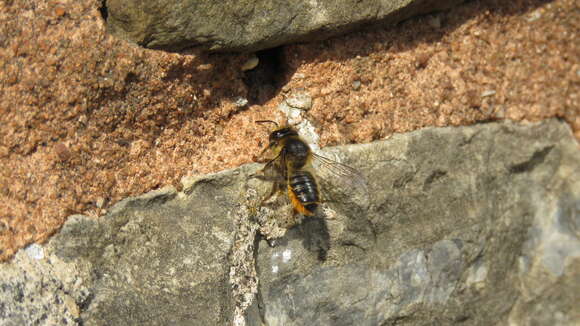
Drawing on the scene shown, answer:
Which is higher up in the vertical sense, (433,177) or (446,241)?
(433,177)

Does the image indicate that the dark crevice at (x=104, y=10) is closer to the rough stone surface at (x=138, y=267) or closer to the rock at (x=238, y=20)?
the rock at (x=238, y=20)

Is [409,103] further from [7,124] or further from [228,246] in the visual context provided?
[7,124]

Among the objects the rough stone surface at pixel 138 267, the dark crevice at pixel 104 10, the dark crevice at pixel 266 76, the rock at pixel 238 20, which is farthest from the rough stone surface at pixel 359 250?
the dark crevice at pixel 104 10

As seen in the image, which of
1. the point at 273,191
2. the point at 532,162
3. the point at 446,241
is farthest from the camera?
the point at 532,162

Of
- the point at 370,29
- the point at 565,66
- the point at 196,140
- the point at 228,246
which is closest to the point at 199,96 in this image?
the point at 196,140

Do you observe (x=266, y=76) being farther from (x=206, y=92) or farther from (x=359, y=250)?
(x=359, y=250)

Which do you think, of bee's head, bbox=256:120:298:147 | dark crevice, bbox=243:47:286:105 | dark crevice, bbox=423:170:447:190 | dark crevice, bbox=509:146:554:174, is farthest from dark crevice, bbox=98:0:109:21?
dark crevice, bbox=509:146:554:174

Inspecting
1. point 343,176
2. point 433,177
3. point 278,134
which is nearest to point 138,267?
point 278,134
